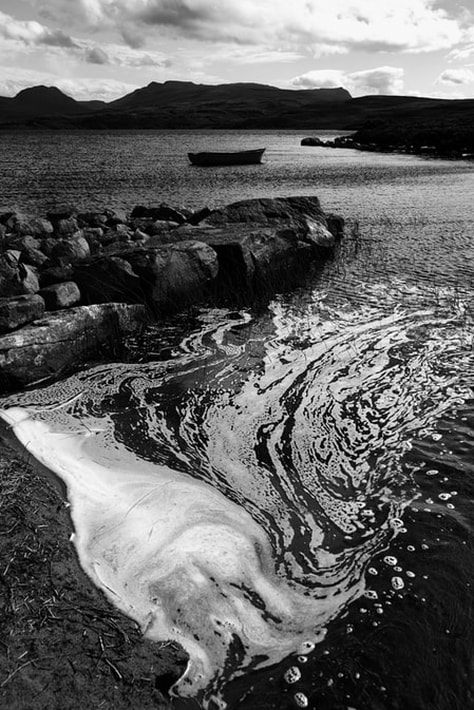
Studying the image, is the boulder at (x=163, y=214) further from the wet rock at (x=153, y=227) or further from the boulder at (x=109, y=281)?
the boulder at (x=109, y=281)

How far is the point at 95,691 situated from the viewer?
3428 mm

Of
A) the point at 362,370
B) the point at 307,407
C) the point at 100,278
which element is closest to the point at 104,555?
the point at 307,407

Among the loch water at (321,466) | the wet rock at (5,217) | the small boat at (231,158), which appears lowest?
the loch water at (321,466)

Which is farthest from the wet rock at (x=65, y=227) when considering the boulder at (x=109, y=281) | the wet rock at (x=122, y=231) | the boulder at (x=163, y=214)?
the boulder at (x=109, y=281)

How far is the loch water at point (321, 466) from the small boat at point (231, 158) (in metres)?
48.4

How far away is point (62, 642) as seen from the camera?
3.73 m

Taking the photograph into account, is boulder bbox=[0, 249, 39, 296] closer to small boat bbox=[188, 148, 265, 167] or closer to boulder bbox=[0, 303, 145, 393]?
boulder bbox=[0, 303, 145, 393]

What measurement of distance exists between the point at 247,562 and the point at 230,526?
56 cm

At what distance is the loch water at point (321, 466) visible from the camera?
396 centimetres

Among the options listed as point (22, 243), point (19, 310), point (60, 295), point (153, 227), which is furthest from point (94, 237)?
point (19, 310)

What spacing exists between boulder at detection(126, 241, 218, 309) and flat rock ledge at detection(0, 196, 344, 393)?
1.0 inches

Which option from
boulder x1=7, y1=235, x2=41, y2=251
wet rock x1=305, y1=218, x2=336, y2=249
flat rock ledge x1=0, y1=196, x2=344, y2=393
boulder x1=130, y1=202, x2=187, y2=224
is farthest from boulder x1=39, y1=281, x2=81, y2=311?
boulder x1=130, y1=202, x2=187, y2=224

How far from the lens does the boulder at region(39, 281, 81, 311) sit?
1041cm

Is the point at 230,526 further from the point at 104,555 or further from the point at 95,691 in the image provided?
the point at 95,691
